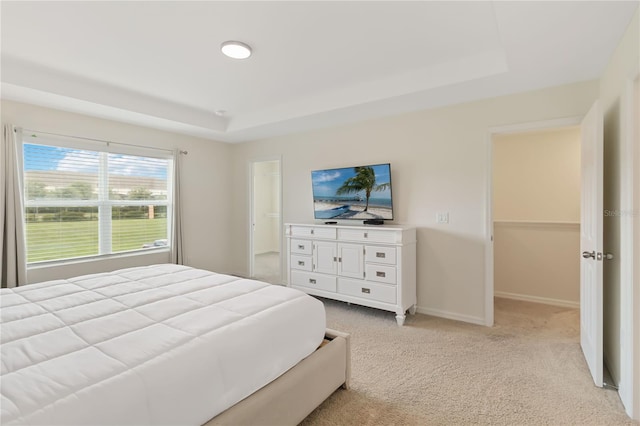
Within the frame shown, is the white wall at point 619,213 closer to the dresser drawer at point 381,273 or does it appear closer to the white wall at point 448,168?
the white wall at point 448,168

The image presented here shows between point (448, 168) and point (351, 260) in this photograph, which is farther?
point (351, 260)

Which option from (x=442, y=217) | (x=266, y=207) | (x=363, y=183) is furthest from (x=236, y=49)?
(x=266, y=207)

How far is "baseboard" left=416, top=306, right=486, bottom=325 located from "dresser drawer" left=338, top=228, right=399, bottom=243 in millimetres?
960

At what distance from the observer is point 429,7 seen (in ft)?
6.59

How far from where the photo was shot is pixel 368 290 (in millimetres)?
3529

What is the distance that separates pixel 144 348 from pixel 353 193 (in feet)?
10.0

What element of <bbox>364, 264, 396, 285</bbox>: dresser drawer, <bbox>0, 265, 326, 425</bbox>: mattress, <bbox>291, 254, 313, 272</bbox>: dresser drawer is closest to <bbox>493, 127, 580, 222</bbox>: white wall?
<bbox>364, 264, 396, 285</bbox>: dresser drawer

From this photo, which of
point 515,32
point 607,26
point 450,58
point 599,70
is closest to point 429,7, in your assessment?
point 515,32

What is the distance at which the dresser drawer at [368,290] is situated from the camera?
3371 millimetres

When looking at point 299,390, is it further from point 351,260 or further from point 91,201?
point 91,201

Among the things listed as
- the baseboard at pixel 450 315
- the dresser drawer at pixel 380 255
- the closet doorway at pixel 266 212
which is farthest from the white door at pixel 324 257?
the closet doorway at pixel 266 212

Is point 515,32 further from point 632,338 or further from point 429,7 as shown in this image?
point 632,338

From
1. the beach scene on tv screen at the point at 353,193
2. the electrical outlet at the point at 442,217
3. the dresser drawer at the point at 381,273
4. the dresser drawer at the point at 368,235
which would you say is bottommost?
the dresser drawer at the point at 381,273

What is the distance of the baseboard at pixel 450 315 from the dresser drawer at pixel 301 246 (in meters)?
1.46
